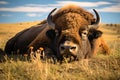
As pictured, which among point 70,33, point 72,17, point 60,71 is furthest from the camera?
point 72,17

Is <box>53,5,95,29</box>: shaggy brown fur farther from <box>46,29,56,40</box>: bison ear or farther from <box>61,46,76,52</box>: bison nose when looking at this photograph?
<box>61,46,76,52</box>: bison nose

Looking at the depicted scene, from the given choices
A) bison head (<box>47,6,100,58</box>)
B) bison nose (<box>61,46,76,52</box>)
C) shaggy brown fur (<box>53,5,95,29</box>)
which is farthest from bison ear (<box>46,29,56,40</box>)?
bison nose (<box>61,46,76,52</box>)

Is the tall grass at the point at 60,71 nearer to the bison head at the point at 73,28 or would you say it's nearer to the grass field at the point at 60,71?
the grass field at the point at 60,71

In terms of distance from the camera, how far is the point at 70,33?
9078 mm

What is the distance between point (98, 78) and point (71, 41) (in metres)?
2.17

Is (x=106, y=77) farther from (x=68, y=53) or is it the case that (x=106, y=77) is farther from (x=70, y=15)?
(x=70, y=15)

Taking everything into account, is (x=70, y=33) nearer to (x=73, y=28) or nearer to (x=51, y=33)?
(x=73, y=28)

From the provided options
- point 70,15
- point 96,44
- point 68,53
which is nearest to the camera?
point 68,53

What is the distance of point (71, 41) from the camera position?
8.78 meters

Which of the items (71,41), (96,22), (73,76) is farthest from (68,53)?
(96,22)

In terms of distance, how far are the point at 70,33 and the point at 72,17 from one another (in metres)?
1.04

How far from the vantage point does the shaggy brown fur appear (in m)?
9.67

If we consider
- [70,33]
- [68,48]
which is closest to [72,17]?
[70,33]

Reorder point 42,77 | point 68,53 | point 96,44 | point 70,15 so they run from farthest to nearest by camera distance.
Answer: point 96,44 < point 70,15 < point 68,53 < point 42,77
